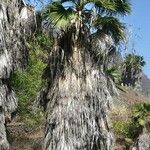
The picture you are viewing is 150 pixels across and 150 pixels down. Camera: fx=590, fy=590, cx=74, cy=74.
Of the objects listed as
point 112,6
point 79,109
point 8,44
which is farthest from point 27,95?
point 79,109

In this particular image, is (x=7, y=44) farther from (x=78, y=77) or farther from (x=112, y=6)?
(x=112, y=6)

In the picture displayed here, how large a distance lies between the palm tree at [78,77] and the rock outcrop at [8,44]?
1303mm

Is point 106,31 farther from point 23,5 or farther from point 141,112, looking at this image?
point 141,112

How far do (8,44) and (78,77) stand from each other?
116 inches

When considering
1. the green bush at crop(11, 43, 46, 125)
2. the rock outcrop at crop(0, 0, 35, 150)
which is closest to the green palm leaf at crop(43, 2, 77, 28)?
the rock outcrop at crop(0, 0, 35, 150)

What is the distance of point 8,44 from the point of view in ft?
71.2

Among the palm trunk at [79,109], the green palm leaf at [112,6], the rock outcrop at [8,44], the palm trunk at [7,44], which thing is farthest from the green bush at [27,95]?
the palm trunk at [79,109]

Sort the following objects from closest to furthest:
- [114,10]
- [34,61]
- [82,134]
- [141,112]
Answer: [82,134] < [114,10] < [34,61] < [141,112]

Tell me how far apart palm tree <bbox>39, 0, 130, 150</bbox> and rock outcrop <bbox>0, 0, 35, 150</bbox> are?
1.30 meters

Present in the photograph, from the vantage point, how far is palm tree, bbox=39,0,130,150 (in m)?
20.6

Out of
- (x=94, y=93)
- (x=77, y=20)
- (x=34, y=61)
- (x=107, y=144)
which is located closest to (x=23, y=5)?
(x=77, y=20)

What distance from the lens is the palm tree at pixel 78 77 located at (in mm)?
20594

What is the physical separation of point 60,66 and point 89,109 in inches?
73.9

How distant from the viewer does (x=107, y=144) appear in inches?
836
